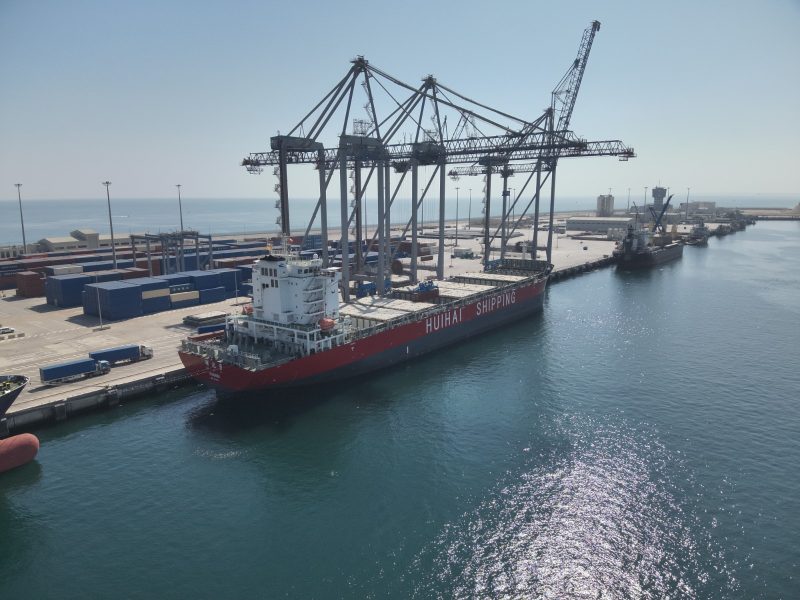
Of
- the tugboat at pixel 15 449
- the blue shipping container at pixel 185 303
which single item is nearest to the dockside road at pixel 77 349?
the blue shipping container at pixel 185 303

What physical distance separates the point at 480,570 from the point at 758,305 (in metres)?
63.6

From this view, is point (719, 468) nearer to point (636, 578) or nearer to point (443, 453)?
point (636, 578)

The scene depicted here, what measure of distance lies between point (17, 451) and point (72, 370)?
946 cm

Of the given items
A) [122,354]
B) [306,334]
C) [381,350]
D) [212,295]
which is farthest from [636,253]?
[122,354]

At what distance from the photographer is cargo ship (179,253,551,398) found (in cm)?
3384

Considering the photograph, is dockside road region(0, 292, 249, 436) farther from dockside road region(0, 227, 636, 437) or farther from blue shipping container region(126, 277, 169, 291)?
blue shipping container region(126, 277, 169, 291)

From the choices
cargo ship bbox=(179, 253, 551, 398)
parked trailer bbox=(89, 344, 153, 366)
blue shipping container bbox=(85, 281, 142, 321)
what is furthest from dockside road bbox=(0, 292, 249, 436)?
cargo ship bbox=(179, 253, 551, 398)

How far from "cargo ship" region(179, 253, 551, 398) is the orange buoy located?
31.0 feet

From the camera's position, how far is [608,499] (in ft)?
77.7

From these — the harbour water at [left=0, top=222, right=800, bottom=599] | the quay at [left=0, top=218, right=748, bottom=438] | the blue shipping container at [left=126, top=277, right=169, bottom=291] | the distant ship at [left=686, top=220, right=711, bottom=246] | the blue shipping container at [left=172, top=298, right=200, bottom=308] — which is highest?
the distant ship at [left=686, top=220, right=711, bottom=246]

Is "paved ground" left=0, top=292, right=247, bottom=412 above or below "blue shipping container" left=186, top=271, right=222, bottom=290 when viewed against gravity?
below

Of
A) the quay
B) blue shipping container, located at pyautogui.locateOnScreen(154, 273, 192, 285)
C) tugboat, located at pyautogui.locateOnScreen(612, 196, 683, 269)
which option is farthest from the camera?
tugboat, located at pyautogui.locateOnScreen(612, 196, 683, 269)

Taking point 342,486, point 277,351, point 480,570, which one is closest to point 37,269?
point 277,351

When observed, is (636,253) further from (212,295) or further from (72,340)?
(72,340)
